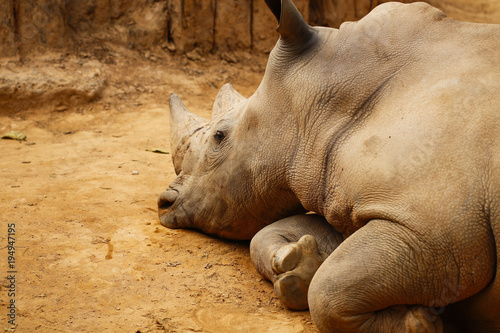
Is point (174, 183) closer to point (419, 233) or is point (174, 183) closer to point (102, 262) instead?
point (102, 262)

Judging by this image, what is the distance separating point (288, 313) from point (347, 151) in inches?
34.1

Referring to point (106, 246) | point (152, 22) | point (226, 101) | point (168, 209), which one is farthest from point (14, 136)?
point (226, 101)

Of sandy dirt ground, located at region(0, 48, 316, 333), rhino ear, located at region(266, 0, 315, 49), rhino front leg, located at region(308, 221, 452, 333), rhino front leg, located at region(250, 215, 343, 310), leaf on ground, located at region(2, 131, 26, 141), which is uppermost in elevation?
rhino ear, located at region(266, 0, 315, 49)

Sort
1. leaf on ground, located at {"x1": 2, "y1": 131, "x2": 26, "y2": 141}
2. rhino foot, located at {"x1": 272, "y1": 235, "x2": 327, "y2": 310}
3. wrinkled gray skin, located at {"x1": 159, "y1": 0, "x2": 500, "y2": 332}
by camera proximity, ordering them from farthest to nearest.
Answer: leaf on ground, located at {"x1": 2, "y1": 131, "x2": 26, "y2": 141} → rhino foot, located at {"x1": 272, "y1": 235, "x2": 327, "y2": 310} → wrinkled gray skin, located at {"x1": 159, "y1": 0, "x2": 500, "y2": 332}

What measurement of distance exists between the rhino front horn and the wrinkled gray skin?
41 centimetres

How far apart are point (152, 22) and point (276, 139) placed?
5.67 meters

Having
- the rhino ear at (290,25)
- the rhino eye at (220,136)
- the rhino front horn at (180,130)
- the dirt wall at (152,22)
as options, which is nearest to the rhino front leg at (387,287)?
the rhino ear at (290,25)

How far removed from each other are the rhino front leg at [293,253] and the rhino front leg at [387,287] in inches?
12.3

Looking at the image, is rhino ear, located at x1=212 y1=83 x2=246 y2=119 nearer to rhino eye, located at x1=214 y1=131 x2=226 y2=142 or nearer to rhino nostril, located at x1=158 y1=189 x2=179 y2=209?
rhino eye, located at x1=214 y1=131 x2=226 y2=142

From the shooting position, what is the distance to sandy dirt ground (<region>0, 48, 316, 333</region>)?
2.92 m

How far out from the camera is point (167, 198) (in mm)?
4133

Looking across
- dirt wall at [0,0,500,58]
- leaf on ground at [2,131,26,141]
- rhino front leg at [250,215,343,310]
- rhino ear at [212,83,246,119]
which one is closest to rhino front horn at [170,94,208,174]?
rhino ear at [212,83,246,119]

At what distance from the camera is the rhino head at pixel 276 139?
3.10 meters

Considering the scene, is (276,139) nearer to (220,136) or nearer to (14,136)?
(220,136)
